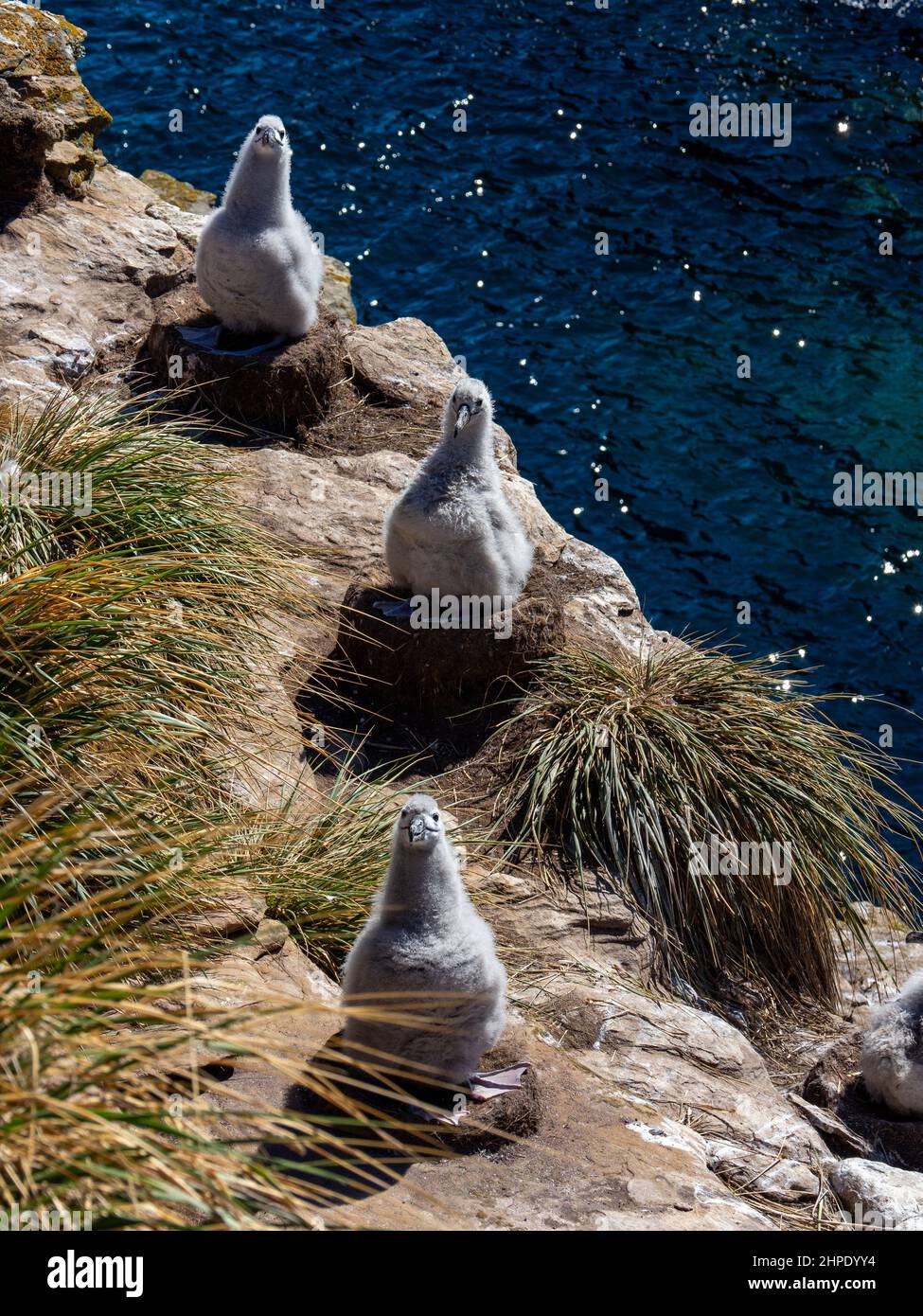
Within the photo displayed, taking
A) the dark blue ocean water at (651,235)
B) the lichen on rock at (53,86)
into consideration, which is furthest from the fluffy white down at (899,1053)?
the lichen on rock at (53,86)

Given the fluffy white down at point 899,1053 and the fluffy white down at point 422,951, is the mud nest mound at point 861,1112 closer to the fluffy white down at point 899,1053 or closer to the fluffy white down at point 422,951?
the fluffy white down at point 899,1053

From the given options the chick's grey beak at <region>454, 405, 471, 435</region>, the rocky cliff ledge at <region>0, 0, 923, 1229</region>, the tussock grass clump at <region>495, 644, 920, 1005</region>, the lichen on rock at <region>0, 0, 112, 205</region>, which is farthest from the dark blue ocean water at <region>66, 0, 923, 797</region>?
the chick's grey beak at <region>454, 405, 471, 435</region>

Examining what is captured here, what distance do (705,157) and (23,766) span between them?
46.8ft

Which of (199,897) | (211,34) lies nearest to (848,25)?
(211,34)

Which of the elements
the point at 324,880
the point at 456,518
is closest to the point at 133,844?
the point at 324,880

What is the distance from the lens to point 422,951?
4301 mm

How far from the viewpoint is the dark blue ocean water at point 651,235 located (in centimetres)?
1272

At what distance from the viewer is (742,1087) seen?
6117 mm

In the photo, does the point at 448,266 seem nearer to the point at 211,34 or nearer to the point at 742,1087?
the point at 211,34

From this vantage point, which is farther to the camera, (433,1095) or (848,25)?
(848,25)

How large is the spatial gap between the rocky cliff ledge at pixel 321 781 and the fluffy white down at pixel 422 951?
37 cm

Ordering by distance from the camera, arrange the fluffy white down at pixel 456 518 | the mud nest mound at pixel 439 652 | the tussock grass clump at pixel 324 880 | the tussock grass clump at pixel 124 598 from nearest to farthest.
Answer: the tussock grass clump at pixel 124 598 < the tussock grass clump at pixel 324 880 < the fluffy white down at pixel 456 518 < the mud nest mound at pixel 439 652

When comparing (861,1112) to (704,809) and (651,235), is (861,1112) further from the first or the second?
(651,235)
